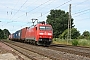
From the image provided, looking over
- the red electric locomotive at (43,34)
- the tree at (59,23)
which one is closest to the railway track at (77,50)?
the red electric locomotive at (43,34)

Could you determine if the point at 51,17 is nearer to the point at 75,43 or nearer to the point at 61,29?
the point at 61,29

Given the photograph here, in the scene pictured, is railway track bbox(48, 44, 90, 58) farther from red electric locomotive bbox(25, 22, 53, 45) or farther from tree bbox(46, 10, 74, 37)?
tree bbox(46, 10, 74, 37)

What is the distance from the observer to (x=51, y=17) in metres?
108

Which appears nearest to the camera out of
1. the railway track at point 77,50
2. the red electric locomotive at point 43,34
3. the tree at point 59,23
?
the railway track at point 77,50

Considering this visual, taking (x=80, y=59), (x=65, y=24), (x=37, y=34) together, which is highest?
(x=65, y=24)

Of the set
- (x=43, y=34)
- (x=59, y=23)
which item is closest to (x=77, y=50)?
(x=43, y=34)

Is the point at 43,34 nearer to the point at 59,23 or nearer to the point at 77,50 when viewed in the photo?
the point at 77,50

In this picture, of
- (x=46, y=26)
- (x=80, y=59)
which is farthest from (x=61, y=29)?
(x=80, y=59)

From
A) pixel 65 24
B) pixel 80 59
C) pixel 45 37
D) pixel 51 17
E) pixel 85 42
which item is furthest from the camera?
pixel 51 17

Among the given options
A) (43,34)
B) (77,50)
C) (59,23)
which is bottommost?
(77,50)

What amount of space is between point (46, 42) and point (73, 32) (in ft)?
168

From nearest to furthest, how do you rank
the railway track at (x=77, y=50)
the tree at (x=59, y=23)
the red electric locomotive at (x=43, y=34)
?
1. the railway track at (x=77, y=50)
2. the red electric locomotive at (x=43, y=34)
3. the tree at (x=59, y=23)

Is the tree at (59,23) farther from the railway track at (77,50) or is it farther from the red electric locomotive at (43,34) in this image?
the railway track at (77,50)

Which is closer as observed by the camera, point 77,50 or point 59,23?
point 77,50
